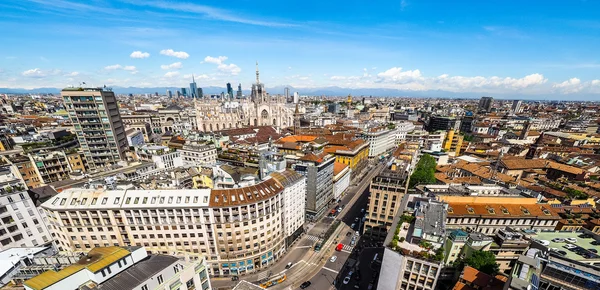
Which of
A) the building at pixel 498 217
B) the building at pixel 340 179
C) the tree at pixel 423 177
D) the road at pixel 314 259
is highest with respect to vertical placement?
the building at pixel 498 217

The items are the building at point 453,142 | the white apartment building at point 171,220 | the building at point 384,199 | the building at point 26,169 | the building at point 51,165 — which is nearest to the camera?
the white apartment building at point 171,220

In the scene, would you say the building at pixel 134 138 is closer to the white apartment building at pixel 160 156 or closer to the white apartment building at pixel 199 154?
the white apartment building at pixel 160 156

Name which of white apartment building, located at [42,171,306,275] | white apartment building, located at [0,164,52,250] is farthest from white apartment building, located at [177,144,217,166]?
white apartment building, located at [0,164,52,250]

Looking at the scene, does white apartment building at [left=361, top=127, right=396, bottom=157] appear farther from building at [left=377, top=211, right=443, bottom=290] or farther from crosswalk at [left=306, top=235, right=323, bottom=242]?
building at [left=377, top=211, right=443, bottom=290]

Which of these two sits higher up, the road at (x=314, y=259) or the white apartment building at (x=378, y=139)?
the white apartment building at (x=378, y=139)

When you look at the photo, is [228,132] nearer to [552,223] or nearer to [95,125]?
[95,125]

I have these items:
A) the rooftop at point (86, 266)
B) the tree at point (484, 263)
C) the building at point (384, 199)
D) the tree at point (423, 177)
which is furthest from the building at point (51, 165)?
the tree at point (423, 177)

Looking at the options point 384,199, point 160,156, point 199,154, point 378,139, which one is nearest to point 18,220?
point 160,156

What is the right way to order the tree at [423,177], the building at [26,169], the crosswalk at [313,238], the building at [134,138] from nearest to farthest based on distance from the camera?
1. the crosswalk at [313,238]
2. the building at [26,169]
3. the tree at [423,177]
4. the building at [134,138]
